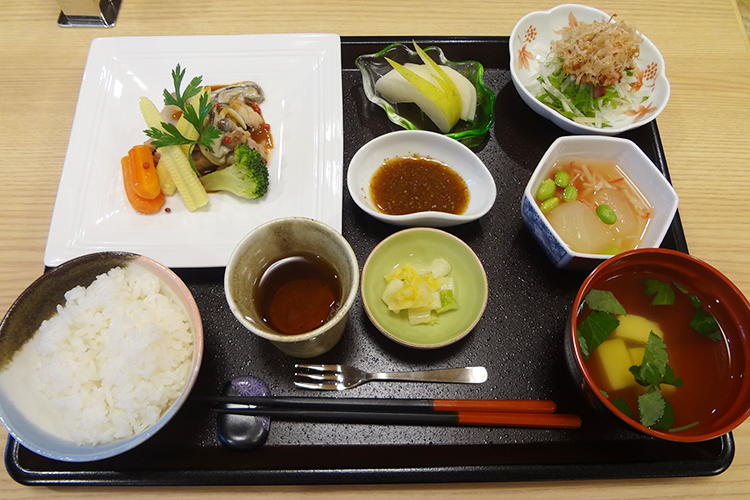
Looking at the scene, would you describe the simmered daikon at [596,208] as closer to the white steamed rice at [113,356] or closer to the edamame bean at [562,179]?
the edamame bean at [562,179]

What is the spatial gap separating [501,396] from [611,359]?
42 cm

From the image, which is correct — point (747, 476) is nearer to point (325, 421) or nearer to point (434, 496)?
point (434, 496)

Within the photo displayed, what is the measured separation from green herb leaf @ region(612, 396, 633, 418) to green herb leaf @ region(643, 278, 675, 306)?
392mm

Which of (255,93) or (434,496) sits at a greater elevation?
(255,93)

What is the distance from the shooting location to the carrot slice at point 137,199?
183cm

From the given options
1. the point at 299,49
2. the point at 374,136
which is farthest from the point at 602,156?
the point at 299,49

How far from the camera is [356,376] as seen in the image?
5.29ft

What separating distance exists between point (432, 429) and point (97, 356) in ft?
3.94

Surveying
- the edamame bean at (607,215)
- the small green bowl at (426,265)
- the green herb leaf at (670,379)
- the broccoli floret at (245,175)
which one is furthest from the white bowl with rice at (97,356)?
the edamame bean at (607,215)

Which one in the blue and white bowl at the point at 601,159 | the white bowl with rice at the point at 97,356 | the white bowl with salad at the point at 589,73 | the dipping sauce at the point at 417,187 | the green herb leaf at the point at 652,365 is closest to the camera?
the white bowl with rice at the point at 97,356

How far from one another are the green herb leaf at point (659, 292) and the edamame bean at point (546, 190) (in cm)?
51

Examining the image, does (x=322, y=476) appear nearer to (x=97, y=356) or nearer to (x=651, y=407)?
(x=97, y=356)

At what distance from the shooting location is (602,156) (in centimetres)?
190

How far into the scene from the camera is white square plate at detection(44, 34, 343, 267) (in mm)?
1770
